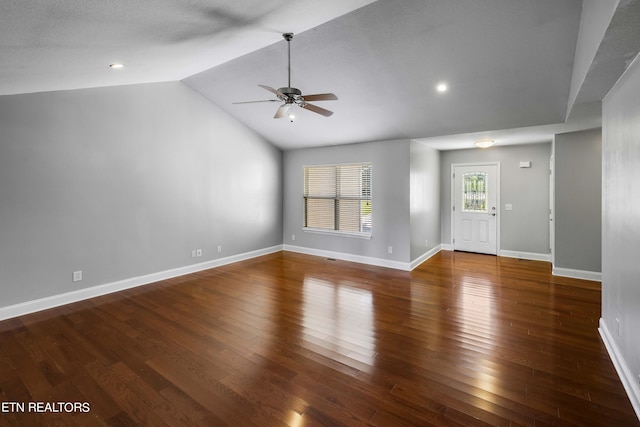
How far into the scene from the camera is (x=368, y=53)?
3539mm

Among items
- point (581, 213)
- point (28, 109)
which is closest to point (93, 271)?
point (28, 109)

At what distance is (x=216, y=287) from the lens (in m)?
4.55

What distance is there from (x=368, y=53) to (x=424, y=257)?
4143 mm

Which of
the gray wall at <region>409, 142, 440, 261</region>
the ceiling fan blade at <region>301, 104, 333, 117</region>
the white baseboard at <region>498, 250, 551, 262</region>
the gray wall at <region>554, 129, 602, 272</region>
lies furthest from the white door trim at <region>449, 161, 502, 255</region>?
the ceiling fan blade at <region>301, 104, 333, 117</region>

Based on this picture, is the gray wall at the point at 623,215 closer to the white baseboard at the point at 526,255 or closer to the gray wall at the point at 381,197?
the gray wall at the point at 381,197

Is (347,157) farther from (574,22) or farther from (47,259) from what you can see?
(47,259)

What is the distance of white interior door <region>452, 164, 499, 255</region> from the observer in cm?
654

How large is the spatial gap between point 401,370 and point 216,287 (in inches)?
122

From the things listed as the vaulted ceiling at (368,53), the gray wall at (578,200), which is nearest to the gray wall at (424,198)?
the vaulted ceiling at (368,53)

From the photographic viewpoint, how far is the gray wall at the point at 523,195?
Answer: 6.01 metres

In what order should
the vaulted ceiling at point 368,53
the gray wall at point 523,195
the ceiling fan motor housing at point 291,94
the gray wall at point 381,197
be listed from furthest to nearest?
the gray wall at point 523,195
the gray wall at point 381,197
the ceiling fan motor housing at point 291,94
the vaulted ceiling at point 368,53

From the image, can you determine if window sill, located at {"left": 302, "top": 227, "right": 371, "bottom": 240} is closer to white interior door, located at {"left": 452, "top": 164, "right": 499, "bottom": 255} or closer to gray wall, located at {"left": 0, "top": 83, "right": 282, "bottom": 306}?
gray wall, located at {"left": 0, "top": 83, "right": 282, "bottom": 306}

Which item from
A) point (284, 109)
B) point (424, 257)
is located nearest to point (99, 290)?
point (284, 109)

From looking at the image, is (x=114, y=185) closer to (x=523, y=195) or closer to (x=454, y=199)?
(x=454, y=199)
